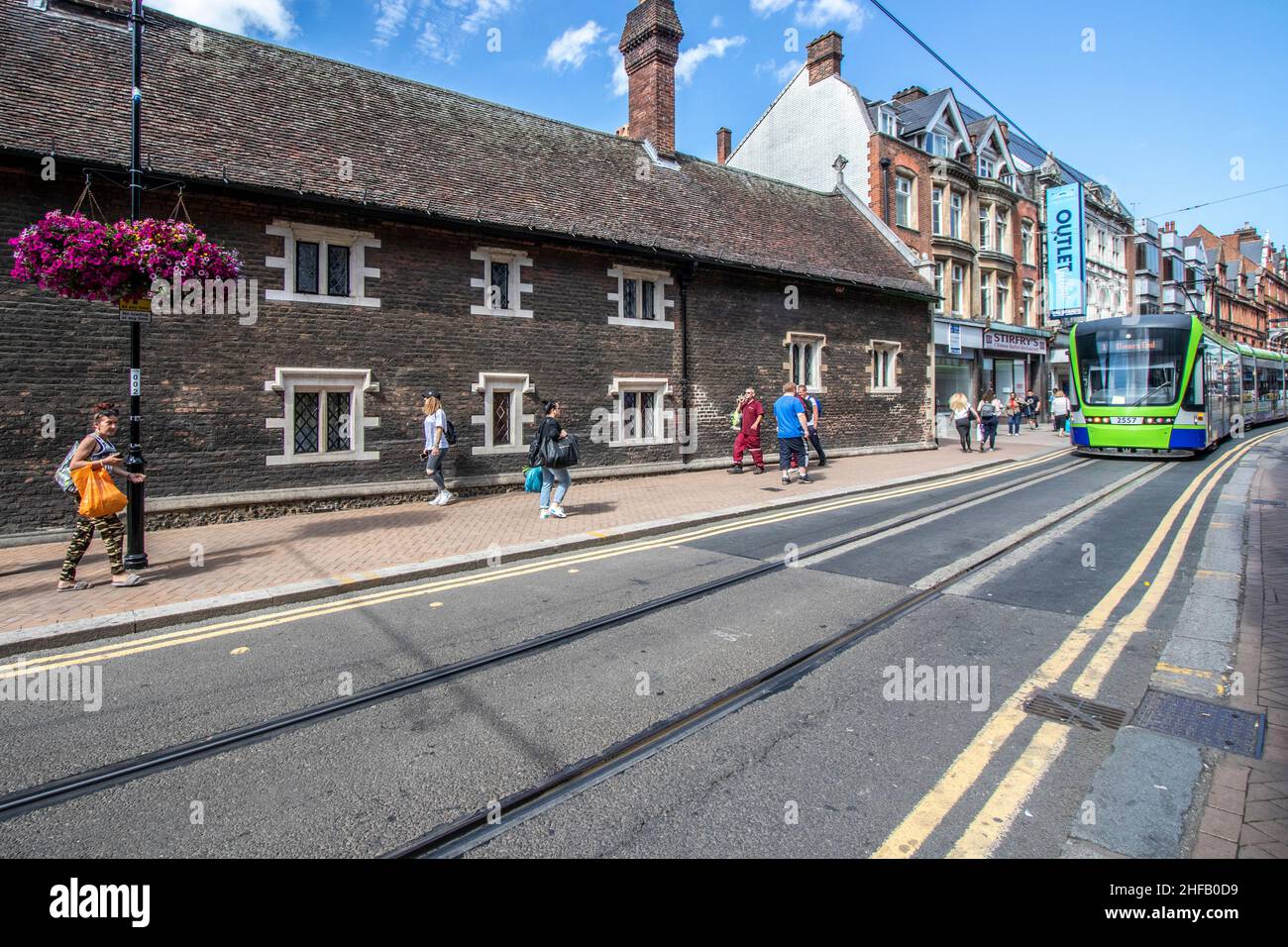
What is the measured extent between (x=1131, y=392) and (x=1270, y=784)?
56.2 feet

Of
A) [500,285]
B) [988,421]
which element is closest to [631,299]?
[500,285]

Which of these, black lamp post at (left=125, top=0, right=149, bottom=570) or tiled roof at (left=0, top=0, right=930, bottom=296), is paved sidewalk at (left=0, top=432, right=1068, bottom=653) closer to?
black lamp post at (left=125, top=0, right=149, bottom=570)

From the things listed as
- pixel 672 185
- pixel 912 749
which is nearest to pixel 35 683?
pixel 912 749

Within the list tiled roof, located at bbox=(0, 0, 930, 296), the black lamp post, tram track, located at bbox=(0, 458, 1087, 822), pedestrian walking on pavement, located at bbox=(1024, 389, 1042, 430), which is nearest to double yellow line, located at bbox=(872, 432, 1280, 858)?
tram track, located at bbox=(0, 458, 1087, 822)

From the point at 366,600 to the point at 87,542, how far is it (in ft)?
9.78

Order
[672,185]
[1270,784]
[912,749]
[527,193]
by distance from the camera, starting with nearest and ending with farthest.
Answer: [1270,784]
[912,749]
[527,193]
[672,185]

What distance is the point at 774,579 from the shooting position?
6.93 metres

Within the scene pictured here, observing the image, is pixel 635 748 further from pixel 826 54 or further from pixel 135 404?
pixel 826 54

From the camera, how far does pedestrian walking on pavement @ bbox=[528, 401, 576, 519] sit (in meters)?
9.91

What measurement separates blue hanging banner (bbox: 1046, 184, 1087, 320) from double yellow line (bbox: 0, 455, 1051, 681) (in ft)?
103

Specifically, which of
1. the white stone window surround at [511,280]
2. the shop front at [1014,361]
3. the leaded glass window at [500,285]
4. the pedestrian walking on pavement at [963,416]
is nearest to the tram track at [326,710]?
the white stone window surround at [511,280]

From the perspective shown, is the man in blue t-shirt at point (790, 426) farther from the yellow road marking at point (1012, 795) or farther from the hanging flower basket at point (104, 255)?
the yellow road marking at point (1012, 795)
